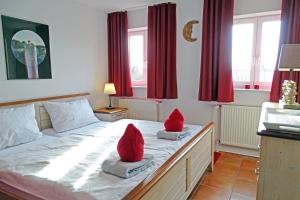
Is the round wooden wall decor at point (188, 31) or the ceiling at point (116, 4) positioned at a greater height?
the ceiling at point (116, 4)

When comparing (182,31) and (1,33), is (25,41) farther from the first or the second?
(182,31)

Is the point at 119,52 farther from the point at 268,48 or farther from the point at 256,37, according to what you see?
the point at 268,48

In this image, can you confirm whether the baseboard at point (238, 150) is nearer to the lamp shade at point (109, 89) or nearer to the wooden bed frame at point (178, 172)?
the wooden bed frame at point (178, 172)

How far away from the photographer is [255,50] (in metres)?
3.27

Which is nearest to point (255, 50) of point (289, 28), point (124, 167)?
point (289, 28)

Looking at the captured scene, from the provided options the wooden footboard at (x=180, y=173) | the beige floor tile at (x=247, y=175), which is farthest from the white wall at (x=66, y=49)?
the beige floor tile at (x=247, y=175)

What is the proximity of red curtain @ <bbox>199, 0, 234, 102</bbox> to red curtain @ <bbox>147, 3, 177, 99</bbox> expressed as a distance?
21.5 inches

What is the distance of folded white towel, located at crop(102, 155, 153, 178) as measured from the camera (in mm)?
1505

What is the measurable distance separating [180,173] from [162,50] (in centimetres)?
238

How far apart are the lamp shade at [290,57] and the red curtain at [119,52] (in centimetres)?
264

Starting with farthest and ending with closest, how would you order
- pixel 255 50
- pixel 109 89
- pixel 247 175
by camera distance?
1. pixel 109 89
2. pixel 255 50
3. pixel 247 175

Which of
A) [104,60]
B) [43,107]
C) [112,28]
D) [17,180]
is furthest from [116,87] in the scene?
[17,180]

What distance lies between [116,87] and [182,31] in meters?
1.66

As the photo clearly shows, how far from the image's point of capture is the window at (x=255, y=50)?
123 inches
